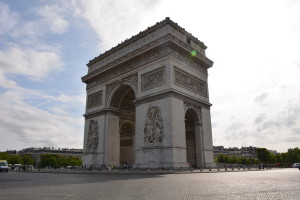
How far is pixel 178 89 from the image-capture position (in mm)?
21984

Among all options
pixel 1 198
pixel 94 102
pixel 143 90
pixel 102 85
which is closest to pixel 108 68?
pixel 102 85

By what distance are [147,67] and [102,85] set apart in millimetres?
7757

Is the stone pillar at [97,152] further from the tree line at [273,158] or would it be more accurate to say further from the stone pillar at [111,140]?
the tree line at [273,158]

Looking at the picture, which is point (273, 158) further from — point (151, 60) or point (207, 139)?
point (151, 60)

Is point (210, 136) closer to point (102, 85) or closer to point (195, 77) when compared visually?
point (195, 77)

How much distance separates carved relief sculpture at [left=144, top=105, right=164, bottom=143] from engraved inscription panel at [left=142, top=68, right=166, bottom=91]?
7.08 feet

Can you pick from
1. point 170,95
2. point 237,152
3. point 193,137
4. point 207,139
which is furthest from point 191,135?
point 237,152

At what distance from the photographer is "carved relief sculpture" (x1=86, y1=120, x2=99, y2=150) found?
2756 cm

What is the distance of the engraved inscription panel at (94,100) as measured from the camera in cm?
2925

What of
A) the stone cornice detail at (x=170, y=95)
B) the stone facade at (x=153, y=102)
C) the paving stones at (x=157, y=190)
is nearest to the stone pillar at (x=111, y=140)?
the stone facade at (x=153, y=102)

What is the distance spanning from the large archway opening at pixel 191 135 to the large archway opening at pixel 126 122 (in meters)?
7.34

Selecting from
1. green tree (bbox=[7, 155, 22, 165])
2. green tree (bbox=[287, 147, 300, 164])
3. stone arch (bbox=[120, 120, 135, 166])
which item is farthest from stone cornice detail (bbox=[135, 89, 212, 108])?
green tree (bbox=[7, 155, 22, 165])

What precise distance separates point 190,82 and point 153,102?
4.34 meters

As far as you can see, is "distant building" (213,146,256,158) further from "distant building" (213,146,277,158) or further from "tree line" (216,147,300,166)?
"tree line" (216,147,300,166)
